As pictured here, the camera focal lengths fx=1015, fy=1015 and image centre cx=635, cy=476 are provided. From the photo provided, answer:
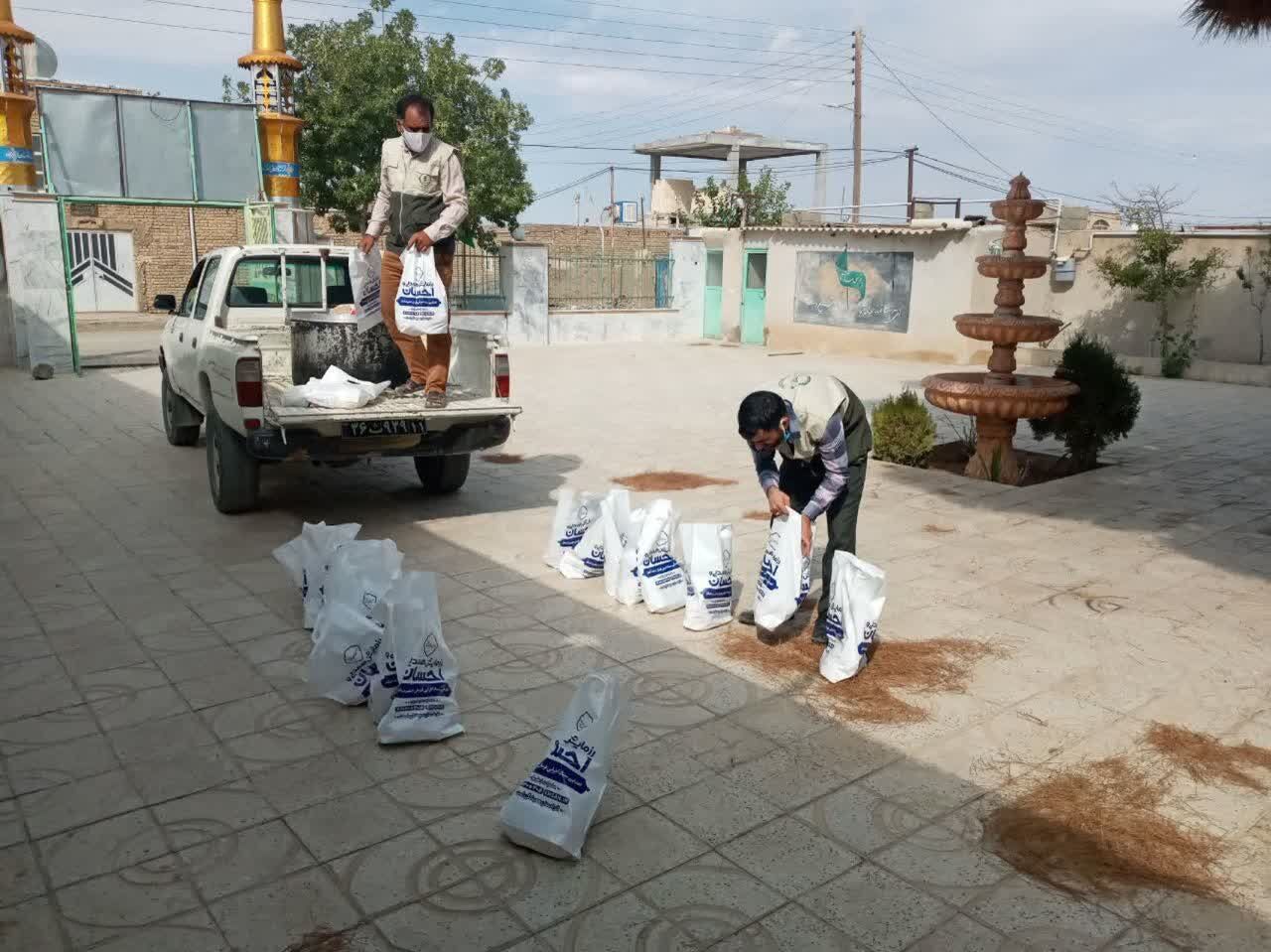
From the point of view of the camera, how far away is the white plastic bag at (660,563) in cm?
532

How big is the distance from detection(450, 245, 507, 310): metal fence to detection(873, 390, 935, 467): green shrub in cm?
1234

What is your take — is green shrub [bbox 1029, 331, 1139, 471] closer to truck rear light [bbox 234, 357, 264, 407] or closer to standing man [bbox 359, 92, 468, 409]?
standing man [bbox 359, 92, 468, 409]

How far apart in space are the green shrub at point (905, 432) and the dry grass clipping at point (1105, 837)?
5778mm

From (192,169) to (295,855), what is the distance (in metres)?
15.0

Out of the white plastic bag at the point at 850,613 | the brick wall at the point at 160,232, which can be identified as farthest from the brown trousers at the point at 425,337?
the brick wall at the point at 160,232

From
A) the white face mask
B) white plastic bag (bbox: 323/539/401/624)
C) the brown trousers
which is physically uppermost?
the white face mask

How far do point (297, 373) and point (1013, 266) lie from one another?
19.2ft

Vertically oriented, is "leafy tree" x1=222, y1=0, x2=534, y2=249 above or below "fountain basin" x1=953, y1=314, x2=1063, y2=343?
above

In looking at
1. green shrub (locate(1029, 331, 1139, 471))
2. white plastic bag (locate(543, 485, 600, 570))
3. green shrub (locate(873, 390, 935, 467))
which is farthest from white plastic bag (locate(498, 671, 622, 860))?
green shrub (locate(1029, 331, 1139, 471))

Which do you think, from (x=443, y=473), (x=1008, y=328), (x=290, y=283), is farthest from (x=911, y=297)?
(x=290, y=283)

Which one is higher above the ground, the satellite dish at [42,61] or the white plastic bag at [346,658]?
the satellite dish at [42,61]

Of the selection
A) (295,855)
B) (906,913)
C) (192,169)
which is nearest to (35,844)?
(295,855)

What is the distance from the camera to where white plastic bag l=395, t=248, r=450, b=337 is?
670 cm

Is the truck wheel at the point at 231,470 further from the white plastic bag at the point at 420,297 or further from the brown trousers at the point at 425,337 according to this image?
the white plastic bag at the point at 420,297
